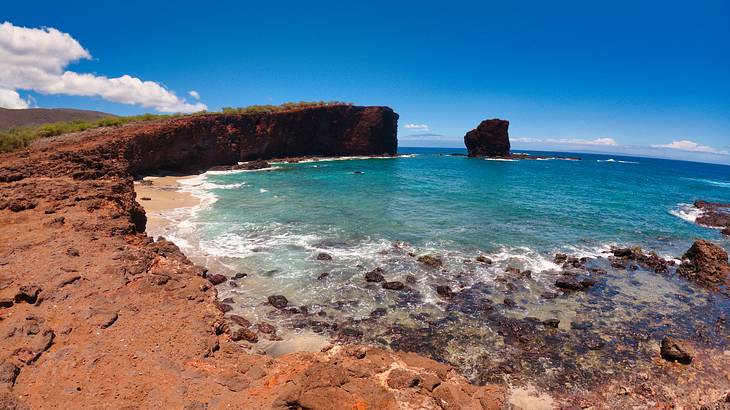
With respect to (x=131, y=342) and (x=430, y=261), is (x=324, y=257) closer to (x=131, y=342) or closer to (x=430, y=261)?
(x=430, y=261)

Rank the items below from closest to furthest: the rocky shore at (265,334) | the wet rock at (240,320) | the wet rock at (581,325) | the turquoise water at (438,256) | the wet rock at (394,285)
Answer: the rocky shore at (265,334) < the wet rock at (240,320) < the turquoise water at (438,256) < the wet rock at (581,325) < the wet rock at (394,285)

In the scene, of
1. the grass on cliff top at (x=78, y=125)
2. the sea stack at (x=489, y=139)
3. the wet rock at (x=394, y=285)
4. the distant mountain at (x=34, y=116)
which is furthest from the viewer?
the sea stack at (x=489, y=139)

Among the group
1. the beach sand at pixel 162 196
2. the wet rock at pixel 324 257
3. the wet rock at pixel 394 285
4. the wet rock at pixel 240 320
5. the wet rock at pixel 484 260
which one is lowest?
the wet rock at pixel 240 320

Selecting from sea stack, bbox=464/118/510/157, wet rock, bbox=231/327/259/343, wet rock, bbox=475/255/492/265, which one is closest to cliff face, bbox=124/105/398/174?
sea stack, bbox=464/118/510/157

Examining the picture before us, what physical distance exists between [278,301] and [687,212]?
41621 millimetres

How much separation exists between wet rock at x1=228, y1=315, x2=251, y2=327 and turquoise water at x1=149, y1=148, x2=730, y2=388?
19.1 inches

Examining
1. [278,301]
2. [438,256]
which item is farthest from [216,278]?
[438,256]

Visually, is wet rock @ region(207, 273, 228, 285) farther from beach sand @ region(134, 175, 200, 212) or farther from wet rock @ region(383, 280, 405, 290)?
beach sand @ region(134, 175, 200, 212)

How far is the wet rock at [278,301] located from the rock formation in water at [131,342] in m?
1.51

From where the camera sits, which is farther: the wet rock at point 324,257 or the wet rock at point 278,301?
the wet rock at point 324,257

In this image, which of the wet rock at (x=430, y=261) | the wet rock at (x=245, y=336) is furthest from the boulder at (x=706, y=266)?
the wet rock at (x=245, y=336)

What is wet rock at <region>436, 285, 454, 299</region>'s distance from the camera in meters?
14.7

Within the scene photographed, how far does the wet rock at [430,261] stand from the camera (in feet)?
58.4

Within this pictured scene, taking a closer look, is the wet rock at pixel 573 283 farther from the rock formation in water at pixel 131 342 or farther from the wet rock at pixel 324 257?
the wet rock at pixel 324 257
